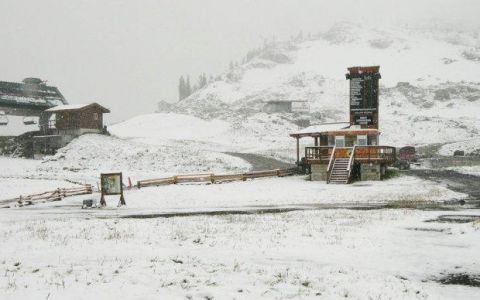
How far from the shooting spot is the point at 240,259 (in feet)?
35.3

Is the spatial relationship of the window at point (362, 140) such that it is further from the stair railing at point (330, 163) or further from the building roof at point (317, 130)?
the stair railing at point (330, 163)

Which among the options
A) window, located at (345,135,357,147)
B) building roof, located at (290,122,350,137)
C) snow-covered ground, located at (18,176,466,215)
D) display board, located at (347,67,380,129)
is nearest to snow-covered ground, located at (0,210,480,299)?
snow-covered ground, located at (18,176,466,215)

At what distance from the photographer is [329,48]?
190 metres

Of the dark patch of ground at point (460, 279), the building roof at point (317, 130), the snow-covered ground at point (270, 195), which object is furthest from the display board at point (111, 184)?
the building roof at point (317, 130)

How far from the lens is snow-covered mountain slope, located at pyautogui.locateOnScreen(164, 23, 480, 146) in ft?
304

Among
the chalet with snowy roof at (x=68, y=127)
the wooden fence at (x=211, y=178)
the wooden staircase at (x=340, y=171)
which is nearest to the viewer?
the wooden staircase at (x=340, y=171)

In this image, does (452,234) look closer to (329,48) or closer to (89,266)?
(89,266)

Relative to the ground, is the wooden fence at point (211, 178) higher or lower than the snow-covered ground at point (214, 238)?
higher

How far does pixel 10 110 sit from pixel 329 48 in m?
146

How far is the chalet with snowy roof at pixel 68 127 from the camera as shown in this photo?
6159cm

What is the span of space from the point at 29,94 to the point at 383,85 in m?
100

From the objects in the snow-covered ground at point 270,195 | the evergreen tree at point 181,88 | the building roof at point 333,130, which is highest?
the evergreen tree at point 181,88

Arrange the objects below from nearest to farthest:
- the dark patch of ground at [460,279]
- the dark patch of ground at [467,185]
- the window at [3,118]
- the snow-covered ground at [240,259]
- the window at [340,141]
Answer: the snow-covered ground at [240,259] → the dark patch of ground at [460,279] → the dark patch of ground at [467,185] → the window at [340,141] → the window at [3,118]

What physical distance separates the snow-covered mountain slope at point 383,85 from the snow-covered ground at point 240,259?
70.1 m
